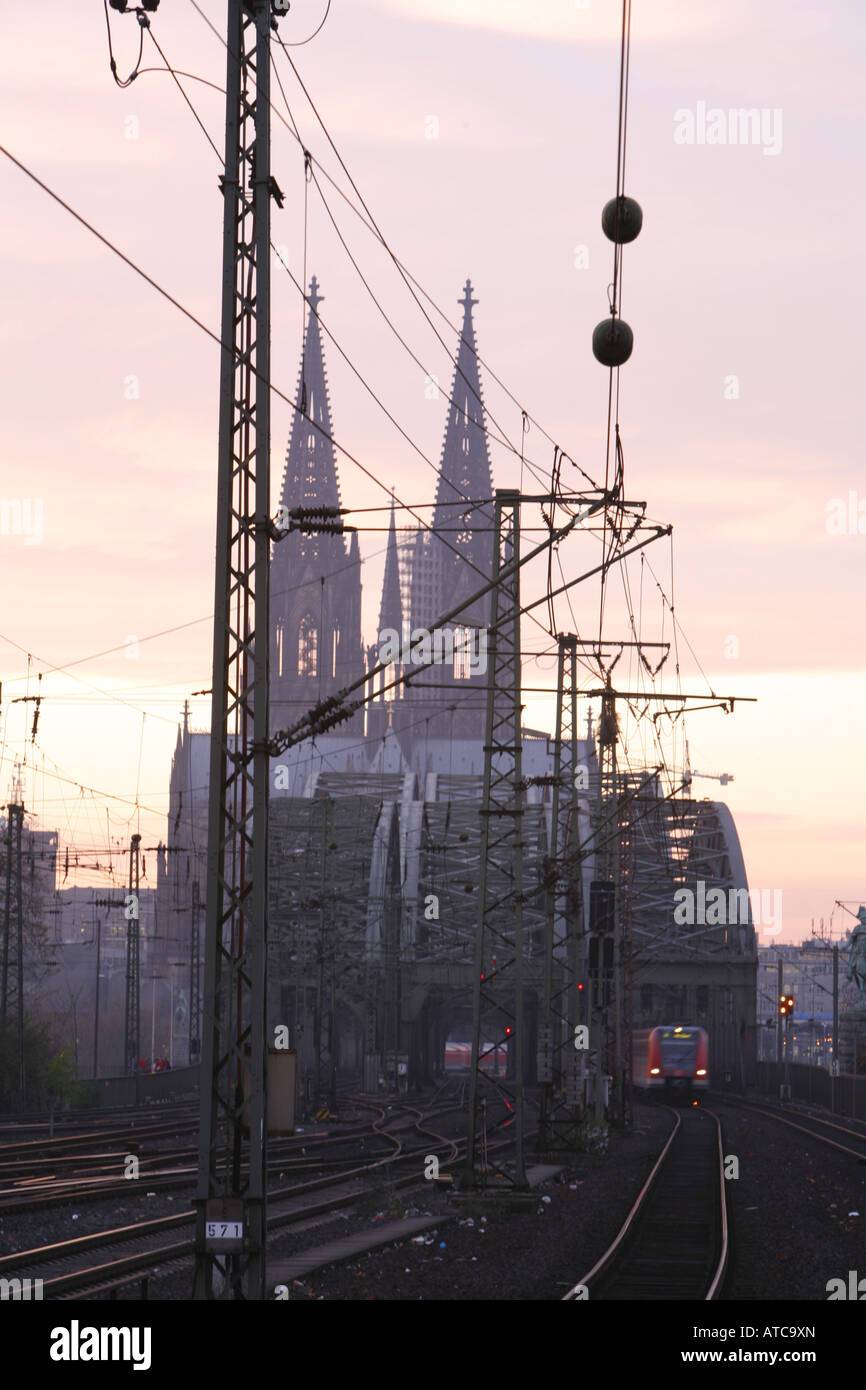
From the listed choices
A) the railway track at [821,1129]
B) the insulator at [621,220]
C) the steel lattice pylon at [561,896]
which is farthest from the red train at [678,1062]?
the insulator at [621,220]

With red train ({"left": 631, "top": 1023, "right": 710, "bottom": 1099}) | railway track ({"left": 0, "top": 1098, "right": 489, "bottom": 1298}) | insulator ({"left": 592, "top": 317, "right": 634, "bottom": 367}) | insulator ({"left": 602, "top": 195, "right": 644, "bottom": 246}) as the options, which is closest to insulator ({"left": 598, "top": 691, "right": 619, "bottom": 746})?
railway track ({"left": 0, "top": 1098, "right": 489, "bottom": 1298})

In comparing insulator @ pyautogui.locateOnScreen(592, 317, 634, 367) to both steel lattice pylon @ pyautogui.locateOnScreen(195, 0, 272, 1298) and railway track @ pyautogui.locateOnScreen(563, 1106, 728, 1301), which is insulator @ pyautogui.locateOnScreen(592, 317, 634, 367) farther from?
railway track @ pyautogui.locateOnScreen(563, 1106, 728, 1301)

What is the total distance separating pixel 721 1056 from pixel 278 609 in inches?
4102

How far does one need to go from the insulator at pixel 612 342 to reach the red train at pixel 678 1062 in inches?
2340

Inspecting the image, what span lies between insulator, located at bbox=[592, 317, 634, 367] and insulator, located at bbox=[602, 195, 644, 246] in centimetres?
92

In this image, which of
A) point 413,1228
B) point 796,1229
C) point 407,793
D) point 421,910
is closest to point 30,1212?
point 413,1228

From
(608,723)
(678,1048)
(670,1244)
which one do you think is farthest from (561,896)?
(678,1048)

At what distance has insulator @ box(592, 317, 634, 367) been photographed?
65.4ft

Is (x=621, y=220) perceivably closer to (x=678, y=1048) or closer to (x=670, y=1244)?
(x=670, y=1244)

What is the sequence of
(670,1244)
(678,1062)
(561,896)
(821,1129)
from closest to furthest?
(670,1244)
(561,896)
(821,1129)
(678,1062)

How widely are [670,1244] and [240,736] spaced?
12.8 metres

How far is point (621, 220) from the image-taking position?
19.3 meters
